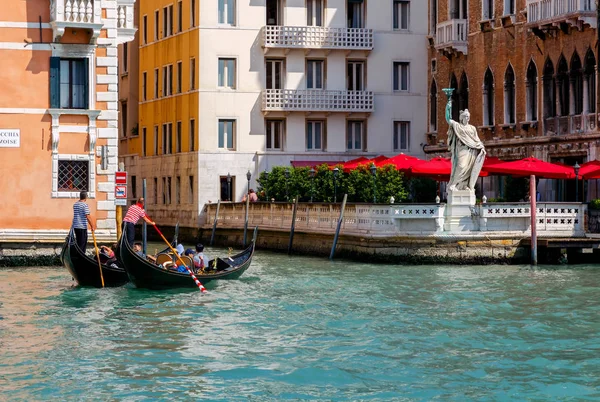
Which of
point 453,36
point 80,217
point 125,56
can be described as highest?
point 125,56

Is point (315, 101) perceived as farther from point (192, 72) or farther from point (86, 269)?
point (86, 269)

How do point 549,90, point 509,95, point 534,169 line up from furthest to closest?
point 509,95 → point 549,90 → point 534,169

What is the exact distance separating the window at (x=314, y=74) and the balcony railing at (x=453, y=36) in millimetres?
3734

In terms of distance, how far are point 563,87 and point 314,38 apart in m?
9.59

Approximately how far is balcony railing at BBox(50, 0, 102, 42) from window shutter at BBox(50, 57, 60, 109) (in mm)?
458

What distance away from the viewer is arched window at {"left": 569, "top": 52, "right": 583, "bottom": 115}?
33.6 metres

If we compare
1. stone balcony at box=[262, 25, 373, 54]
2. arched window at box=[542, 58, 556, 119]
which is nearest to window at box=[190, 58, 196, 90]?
stone balcony at box=[262, 25, 373, 54]

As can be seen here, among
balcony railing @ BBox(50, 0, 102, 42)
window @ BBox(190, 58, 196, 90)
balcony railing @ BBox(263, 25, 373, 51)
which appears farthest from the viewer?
window @ BBox(190, 58, 196, 90)

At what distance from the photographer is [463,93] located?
131 ft

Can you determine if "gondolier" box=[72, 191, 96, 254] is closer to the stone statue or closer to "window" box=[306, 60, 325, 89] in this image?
the stone statue

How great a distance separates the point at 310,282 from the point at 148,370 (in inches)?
403

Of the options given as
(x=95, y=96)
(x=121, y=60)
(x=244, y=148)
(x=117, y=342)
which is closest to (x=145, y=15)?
(x=121, y=60)

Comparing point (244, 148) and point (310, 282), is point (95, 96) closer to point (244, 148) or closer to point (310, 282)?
point (310, 282)

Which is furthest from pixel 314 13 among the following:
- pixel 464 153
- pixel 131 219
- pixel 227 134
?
pixel 131 219
